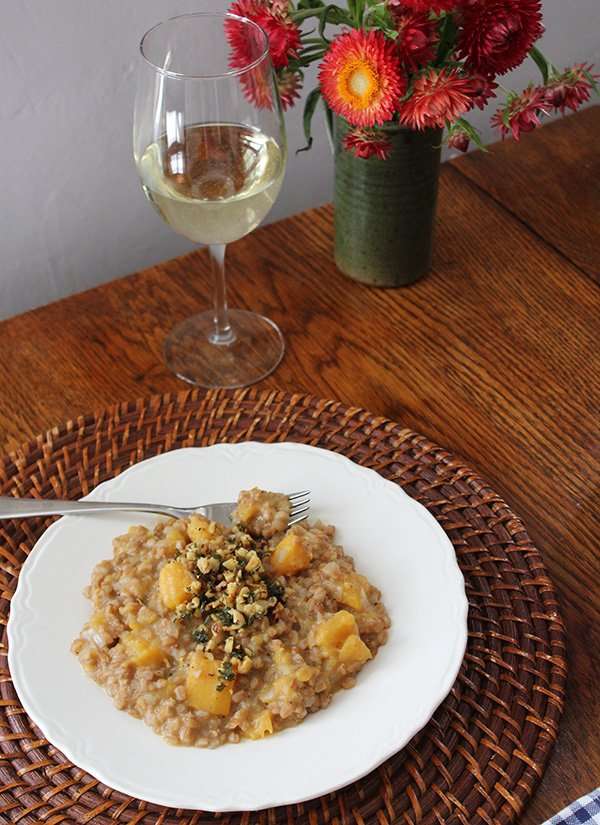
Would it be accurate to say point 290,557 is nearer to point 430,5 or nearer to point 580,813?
point 580,813

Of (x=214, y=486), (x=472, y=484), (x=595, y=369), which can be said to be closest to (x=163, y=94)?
(x=214, y=486)

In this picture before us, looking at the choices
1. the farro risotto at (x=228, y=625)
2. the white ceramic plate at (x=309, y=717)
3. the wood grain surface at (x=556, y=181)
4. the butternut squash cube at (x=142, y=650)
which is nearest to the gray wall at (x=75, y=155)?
the wood grain surface at (x=556, y=181)

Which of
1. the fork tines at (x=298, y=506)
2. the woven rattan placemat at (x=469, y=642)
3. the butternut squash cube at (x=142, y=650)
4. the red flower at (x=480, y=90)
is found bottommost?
the woven rattan placemat at (x=469, y=642)

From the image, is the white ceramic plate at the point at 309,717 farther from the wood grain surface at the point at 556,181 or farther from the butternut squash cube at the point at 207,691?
the wood grain surface at the point at 556,181

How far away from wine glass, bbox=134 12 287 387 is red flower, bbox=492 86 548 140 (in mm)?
300

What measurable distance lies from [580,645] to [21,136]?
1168 millimetres

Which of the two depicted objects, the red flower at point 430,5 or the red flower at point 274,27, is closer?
the red flower at point 430,5

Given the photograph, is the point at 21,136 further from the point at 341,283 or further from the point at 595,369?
the point at 595,369

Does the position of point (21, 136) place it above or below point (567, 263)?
above

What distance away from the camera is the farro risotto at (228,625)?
0.92m

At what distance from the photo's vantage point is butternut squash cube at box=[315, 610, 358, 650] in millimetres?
962

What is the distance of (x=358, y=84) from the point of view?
1231 millimetres

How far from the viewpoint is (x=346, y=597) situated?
1.00 metres

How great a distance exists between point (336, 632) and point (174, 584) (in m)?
0.17
